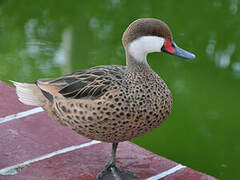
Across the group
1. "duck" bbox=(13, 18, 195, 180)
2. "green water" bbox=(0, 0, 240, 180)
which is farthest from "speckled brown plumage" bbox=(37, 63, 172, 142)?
"green water" bbox=(0, 0, 240, 180)

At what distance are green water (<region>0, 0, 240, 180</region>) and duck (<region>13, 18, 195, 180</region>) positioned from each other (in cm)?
80

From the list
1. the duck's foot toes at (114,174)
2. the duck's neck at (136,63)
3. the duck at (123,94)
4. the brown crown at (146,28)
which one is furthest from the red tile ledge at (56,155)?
the brown crown at (146,28)

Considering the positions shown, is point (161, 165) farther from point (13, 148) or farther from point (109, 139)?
point (13, 148)

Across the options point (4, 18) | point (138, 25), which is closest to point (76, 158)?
point (138, 25)

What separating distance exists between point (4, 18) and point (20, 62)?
24.0 inches

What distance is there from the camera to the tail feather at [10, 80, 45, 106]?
188 centimetres

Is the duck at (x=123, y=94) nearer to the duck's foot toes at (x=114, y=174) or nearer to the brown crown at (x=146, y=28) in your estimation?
the brown crown at (x=146, y=28)

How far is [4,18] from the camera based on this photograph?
3564mm

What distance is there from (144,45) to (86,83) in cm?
24

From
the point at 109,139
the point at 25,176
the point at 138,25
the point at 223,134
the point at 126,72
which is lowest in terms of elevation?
the point at 223,134

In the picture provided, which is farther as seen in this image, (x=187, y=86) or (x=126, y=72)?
(x=187, y=86)

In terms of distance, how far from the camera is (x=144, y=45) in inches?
66.5

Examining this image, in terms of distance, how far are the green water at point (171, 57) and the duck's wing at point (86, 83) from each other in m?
0.82

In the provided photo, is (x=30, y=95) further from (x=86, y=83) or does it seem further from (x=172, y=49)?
(x=172, y=49)
